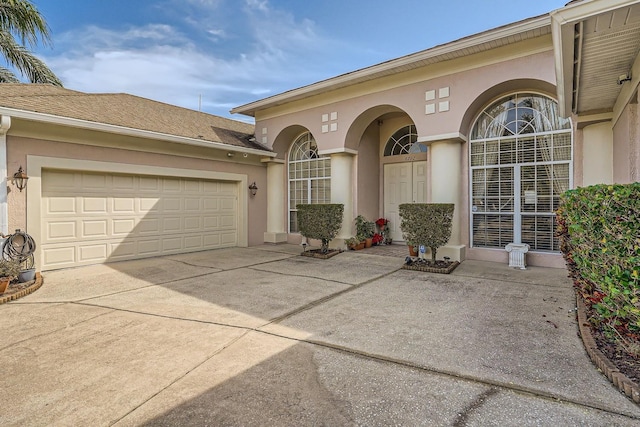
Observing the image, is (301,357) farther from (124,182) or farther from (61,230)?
(124,182)

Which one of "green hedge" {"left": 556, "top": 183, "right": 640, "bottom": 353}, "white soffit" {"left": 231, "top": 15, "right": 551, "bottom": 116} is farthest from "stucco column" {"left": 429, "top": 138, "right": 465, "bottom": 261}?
"green hedge" {"left": 556, "top": 183, "right": 640, "bottom": 353}

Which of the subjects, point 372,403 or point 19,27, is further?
point 19,27

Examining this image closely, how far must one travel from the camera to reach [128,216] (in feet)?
27.4

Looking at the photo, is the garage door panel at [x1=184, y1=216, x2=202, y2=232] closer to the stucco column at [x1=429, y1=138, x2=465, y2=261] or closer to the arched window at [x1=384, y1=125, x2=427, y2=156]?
the arched window at [x1=384, y1=125, x2=427, y2=156]

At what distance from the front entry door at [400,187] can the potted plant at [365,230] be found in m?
0.90

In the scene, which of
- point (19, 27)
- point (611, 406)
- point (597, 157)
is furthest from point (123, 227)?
point (597, 157)

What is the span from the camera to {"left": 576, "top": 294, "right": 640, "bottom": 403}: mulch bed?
2494 mm

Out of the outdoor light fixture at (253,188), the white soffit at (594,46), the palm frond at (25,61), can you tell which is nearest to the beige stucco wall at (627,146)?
the white soffit at (594,46)

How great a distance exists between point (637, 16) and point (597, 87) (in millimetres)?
A: 2252

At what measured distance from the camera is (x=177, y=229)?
30.5 ft

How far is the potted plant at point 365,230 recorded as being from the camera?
984 centimetres

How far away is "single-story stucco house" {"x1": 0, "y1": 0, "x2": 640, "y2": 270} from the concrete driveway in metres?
2.14

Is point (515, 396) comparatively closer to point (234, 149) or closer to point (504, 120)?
point (504, 120)

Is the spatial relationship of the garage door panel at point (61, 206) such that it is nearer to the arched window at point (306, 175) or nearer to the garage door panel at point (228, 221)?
the garage door panel at point (228, 221)
